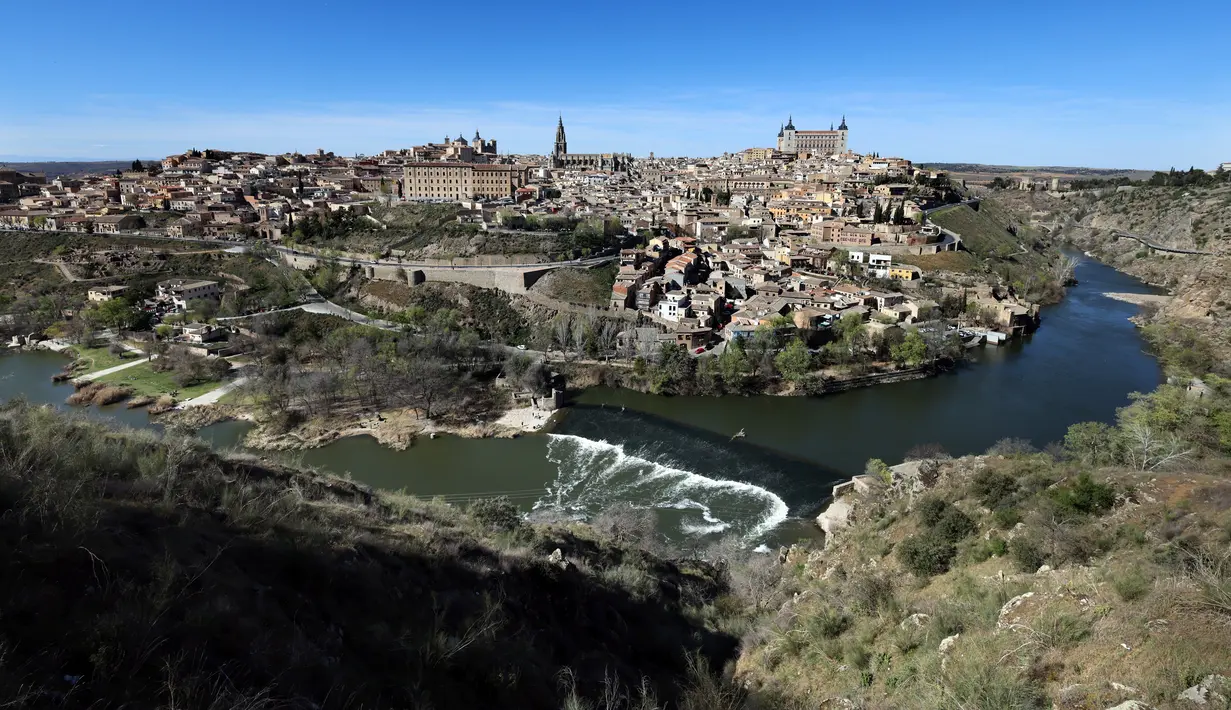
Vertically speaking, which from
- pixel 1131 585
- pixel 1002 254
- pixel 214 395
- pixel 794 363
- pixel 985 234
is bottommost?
pixel 214 395

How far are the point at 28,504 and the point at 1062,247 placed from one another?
6708 centimetres

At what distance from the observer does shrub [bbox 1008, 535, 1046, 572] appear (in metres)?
5.62

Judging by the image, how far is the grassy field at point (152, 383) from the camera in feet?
63.5

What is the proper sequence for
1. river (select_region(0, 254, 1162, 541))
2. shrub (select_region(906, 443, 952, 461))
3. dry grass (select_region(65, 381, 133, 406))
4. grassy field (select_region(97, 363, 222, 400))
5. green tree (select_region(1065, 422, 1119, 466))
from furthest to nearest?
1. grassy field (select_region(97, 363, 222, 400))
2. dry grass (select_region(65, 381, 133, 406))
3. shrub (select_region(906, 443, 952, 461))
4. river (select_region(0, 254, 1162, 541))
5. green tree (select_region(1065, 422, 1119, 466))

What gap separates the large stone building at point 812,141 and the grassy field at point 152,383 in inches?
2560

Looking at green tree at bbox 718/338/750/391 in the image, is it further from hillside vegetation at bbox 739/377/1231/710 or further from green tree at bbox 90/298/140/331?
green tree at bbox 90/298/140/331

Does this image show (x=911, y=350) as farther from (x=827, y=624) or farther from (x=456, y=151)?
(x=456, y=151)

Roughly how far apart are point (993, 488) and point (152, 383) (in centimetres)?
2393

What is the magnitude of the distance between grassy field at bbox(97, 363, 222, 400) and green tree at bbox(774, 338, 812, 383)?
19112 millimetres

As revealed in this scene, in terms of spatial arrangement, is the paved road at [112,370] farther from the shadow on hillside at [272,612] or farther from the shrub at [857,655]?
the shrub at [857,655]

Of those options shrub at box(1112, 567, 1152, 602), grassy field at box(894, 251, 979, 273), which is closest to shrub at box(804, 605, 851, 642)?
shrub at box(1112, 567, 1152, 602)

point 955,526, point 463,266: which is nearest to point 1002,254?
point 463,266

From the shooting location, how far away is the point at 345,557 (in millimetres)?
4359

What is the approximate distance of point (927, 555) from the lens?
6.57 m
